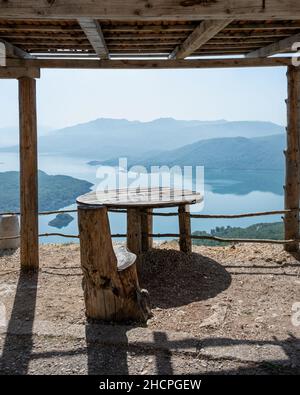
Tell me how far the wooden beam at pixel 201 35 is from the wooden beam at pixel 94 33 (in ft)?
3.35

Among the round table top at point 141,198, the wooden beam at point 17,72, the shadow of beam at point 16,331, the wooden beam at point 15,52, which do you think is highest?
the wooden beam at point 15,52

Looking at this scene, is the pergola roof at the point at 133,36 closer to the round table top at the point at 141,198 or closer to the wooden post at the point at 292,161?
the wooden post at the point at 292,161

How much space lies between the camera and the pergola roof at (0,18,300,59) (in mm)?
4535

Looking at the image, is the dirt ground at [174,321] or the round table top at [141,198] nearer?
the dirt ground at [174,321]

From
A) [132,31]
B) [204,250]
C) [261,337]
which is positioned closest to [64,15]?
[132,31]

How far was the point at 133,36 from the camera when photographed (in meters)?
5.04

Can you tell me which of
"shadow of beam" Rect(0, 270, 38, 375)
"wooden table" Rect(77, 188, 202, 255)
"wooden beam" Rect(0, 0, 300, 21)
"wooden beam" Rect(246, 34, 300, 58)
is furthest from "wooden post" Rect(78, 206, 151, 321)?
"wooden beam" Rect(246, 34, 300, 58)

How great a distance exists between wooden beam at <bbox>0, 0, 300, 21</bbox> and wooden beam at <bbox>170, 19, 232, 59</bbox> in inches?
11.5

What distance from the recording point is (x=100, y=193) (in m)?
6.89

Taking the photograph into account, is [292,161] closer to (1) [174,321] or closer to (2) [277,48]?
(2) [277,48]

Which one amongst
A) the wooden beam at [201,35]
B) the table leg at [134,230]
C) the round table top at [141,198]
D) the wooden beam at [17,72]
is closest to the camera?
the wooden beam at [201,35]

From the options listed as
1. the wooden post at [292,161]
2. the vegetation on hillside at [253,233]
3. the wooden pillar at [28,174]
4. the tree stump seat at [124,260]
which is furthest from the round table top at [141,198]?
the vegetation on hillside at [253,233]

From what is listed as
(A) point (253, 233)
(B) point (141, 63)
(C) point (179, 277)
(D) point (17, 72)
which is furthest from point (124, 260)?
(A) point (253, 233)

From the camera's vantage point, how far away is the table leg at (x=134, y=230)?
20.3 feet
